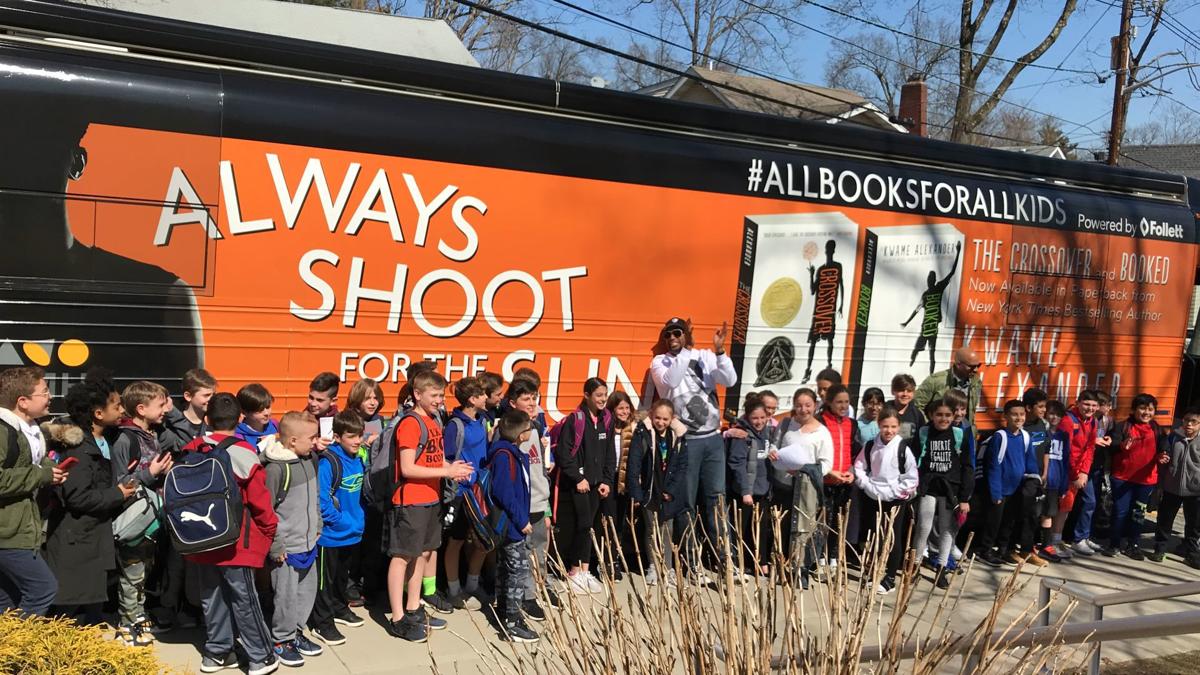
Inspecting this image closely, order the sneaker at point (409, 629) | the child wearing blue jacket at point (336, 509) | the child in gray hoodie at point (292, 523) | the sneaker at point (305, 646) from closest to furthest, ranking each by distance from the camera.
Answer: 1. the child in gray hoodie at point (292, 523)
2. the sneaker at point (305, 646)
3. the child wearing blue jacket at point (336, 509)
4. the sneaker at point (409, 629)

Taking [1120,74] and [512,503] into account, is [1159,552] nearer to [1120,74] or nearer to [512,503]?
[512,503]

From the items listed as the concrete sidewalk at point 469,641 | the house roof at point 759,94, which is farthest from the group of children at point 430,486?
the house roof at point 759,94

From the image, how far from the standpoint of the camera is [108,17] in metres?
6.03

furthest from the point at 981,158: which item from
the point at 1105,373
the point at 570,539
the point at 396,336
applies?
the point at 396,336

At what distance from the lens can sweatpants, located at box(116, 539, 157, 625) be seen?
5848mm

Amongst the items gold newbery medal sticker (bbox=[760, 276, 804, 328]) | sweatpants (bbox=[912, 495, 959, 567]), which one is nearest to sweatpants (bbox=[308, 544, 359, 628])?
gold newbery medal sticker (bbox=[760, 276, 804, 328])

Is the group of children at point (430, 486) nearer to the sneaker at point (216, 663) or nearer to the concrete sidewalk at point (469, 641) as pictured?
the sneaker at point (216, 663)

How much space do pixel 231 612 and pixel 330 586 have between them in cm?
77

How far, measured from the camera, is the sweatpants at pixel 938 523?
329 inches

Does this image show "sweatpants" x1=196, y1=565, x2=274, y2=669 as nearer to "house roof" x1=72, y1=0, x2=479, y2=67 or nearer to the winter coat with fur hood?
the winter coat with fur hood

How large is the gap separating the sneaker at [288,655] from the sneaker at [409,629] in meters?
0.65

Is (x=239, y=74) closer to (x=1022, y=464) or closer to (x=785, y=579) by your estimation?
(x=785, y=579)

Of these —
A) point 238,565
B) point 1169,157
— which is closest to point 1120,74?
point 238,565

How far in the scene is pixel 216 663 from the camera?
225 inches
